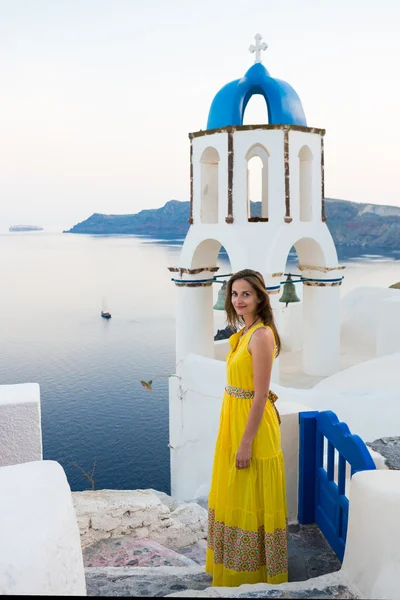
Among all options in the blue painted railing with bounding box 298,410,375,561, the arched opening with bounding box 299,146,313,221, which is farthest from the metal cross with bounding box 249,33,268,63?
the blue painted railing with bounding box 298,410,375,561

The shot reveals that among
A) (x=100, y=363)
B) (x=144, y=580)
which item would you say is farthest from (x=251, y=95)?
(x=100, y=363)

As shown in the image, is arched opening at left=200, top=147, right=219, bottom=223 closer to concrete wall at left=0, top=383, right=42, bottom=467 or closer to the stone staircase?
the stone staircase

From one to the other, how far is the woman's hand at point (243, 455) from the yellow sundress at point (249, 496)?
50 millimetres

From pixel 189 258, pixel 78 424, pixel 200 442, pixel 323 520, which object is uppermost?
pixel 189 258

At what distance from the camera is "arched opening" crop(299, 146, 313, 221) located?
28.9 ft

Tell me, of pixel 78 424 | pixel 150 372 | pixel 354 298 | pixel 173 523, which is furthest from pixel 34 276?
pixel 173 523

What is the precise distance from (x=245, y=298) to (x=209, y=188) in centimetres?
634

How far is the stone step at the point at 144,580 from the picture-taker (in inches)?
103

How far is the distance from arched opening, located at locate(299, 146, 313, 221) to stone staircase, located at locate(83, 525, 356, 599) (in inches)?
233

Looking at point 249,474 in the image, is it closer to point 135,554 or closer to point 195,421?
point 135,554

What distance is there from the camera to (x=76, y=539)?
193 cm

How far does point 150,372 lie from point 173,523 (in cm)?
2114

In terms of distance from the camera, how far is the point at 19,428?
3344mm

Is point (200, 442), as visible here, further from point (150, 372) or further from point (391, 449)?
point (150, 372)
